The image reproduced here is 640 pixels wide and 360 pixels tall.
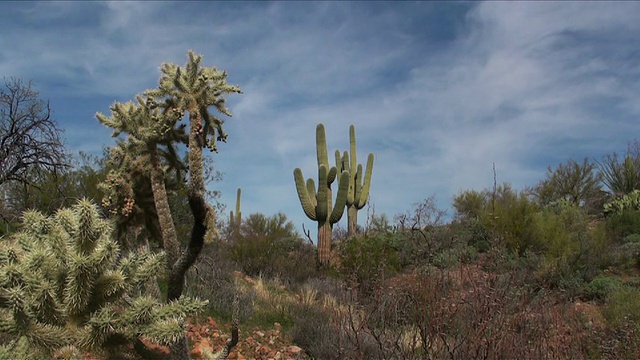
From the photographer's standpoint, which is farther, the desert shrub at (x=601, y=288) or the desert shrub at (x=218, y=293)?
the desert shrub at (x=601, y=288)

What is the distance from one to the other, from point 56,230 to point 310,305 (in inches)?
223

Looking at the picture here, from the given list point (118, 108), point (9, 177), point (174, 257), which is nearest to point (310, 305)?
point (174, 257)

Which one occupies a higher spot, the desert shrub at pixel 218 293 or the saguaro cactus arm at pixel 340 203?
the saguaro cactus arm at pixel 340 203

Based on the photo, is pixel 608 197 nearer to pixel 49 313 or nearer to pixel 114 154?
pixel 114 154

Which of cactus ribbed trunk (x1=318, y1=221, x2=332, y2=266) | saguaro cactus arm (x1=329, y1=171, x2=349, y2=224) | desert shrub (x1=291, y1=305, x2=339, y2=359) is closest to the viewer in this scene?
desert shrub (x1=291, y1=305, x2=339, y2=359)

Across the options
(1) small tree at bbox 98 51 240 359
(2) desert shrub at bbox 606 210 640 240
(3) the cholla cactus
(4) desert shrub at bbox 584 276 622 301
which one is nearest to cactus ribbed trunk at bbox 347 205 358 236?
(2) desert shrub at bbox 606 210 640 240

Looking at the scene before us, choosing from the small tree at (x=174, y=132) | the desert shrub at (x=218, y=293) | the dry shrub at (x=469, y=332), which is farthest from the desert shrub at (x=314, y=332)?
the small tree at (x=174, y=132)

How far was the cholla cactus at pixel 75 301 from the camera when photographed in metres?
5.11

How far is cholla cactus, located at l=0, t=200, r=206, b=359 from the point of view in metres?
5.11

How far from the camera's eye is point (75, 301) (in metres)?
5.20

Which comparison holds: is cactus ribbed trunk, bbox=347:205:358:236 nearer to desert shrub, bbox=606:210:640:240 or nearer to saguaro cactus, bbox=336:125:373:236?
saguaro cactus, bbox=336:125:373:236

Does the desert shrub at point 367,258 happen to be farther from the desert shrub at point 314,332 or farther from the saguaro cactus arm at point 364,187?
the saguaro cactus arm at point 364,187

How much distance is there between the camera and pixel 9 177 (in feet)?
41.9

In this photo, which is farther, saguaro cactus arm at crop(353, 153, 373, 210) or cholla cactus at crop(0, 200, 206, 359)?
saguaro cactus arm at crop(353, 153, 373, 210)
